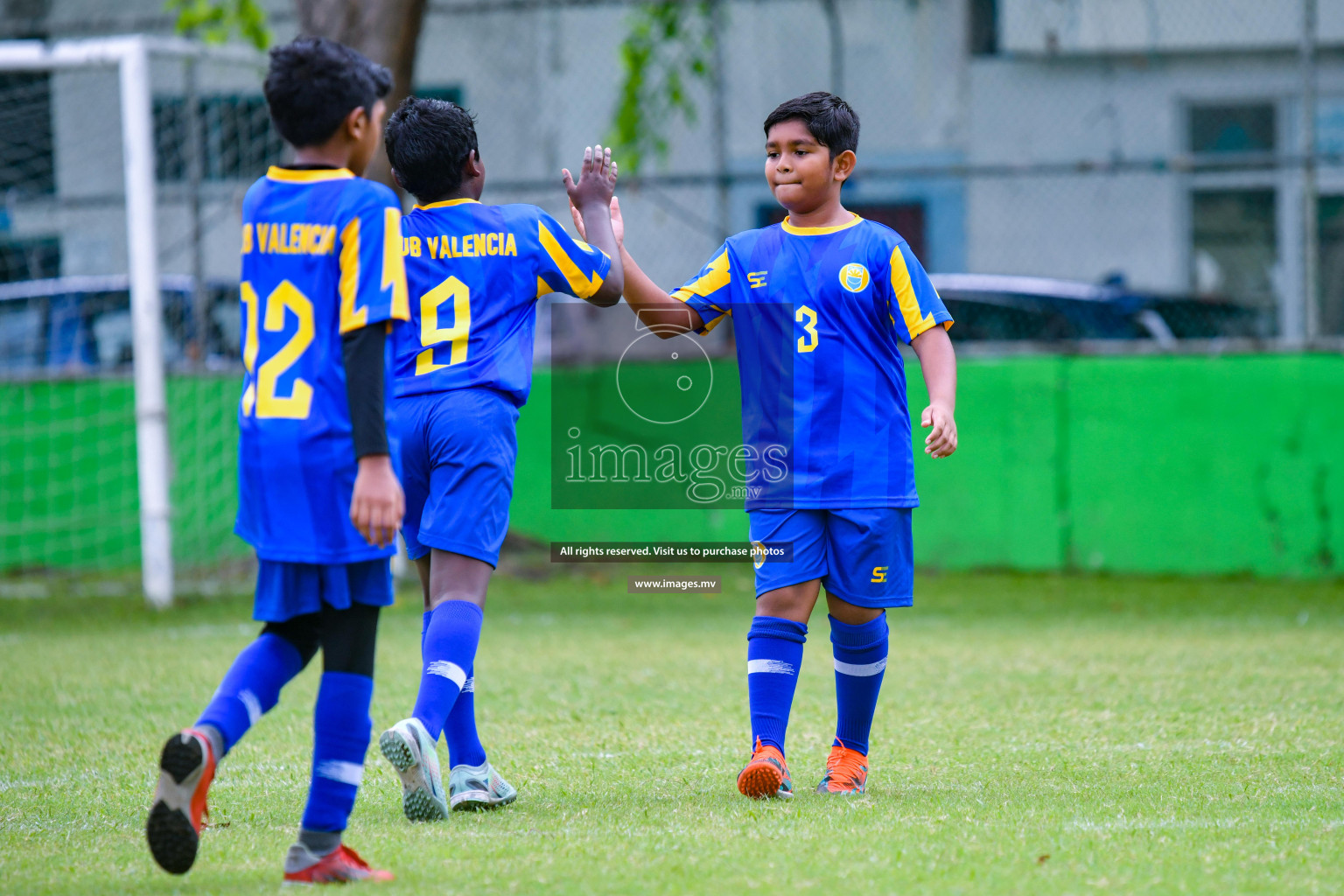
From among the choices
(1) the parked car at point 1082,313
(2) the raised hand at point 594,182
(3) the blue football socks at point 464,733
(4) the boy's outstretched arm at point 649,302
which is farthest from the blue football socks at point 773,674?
(1) the parked car at point 1082,313

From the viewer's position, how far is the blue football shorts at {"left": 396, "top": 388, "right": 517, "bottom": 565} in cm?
343

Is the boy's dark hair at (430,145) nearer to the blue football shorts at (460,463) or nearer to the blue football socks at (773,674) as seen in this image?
the blue football shorts at (460,463)

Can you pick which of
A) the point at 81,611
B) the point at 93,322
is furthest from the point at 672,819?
the point at 93,322

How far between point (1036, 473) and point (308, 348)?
7587mm

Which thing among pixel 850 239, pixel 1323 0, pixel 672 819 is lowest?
pixel 672 819

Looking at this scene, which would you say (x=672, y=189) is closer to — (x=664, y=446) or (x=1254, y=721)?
(x=664, y=446)

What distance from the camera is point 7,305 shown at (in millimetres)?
10383

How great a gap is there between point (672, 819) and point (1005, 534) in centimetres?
678

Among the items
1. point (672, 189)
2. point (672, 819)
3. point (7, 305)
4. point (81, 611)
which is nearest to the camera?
point (672, 819)

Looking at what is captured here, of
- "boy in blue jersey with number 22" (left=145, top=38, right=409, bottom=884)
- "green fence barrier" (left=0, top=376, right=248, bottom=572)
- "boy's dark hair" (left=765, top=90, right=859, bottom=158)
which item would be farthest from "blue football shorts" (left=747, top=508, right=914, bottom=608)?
"green fence barrier" (left=0, top=376, right=248, bottom=572)

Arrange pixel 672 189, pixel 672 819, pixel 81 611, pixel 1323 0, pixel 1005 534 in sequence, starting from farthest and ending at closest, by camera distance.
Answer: pixel 1323 0 → pixel 672 189 → pixel 1005 534 → pixel 81 611 → pixel 672 819

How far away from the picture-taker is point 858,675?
3.79m

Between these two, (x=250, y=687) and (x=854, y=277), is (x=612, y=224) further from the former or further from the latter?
(x=250, y=687)

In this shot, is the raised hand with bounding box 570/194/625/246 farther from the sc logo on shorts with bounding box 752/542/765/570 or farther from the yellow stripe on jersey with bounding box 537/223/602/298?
the sc logo on shorts with bounding box 752/542/765/570
